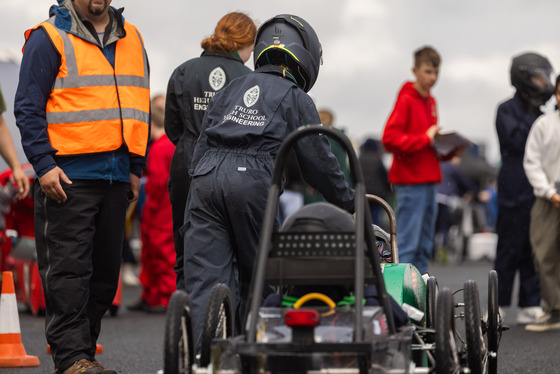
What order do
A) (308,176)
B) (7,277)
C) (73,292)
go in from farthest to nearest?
(7,277)
(73,292)
(308,176)

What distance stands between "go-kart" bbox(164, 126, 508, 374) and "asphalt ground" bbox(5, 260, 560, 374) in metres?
2.49

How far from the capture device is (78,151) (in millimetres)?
5781

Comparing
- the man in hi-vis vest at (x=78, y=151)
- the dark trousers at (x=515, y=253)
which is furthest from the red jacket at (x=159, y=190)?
the man in hi-vis vest at (x=78, y=151)

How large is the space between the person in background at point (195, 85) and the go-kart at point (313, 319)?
202 centimetres

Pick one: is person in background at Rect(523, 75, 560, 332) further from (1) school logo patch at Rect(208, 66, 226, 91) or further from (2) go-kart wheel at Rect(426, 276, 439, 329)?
(2) go-kart wheel at Rect(426, 276, 439, 329)

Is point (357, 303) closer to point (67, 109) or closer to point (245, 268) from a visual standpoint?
point (245, 268)

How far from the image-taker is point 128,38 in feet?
20.1

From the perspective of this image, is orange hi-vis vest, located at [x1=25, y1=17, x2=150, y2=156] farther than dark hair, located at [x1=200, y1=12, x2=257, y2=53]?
No

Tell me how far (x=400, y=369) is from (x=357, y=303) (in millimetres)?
330

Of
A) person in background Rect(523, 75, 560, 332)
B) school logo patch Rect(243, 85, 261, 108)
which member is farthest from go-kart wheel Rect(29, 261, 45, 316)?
school logo patch Rect(243, 85, 261, 108)

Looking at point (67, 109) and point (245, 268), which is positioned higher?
point (67, 109)

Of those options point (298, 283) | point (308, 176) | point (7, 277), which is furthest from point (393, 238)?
point (7, 277)

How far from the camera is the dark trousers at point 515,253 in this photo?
946cm

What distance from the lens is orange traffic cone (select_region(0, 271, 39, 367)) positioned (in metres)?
6.99
